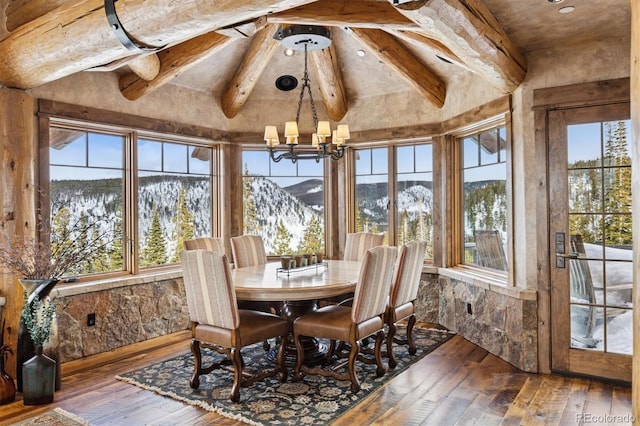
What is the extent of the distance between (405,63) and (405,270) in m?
2.23

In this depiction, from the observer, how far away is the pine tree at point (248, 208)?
229 inches

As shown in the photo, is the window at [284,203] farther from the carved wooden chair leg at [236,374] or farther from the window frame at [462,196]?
the carved wooden chair leg at [236,374]

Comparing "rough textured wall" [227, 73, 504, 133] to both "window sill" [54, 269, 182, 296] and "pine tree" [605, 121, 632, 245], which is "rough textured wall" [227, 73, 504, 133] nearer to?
"pine tree" [605, 121, 632, 245]

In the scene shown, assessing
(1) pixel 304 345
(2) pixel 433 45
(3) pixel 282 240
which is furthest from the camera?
(3) pixel 282 240

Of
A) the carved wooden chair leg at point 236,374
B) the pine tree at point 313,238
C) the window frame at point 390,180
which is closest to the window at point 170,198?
the pine tree at point 313,238

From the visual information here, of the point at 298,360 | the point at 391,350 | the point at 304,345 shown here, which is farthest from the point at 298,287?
the point at 391,350

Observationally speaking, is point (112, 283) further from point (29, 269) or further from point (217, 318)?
point (217, 318)

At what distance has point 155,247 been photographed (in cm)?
505

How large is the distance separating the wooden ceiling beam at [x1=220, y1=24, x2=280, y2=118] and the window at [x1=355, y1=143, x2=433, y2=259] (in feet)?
5.23

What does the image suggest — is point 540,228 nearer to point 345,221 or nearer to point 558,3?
point 558,3

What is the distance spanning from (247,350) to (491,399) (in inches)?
87.3

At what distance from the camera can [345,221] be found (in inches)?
231

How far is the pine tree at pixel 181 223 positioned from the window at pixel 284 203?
0.73 meters

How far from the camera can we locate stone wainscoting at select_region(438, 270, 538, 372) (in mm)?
3770
